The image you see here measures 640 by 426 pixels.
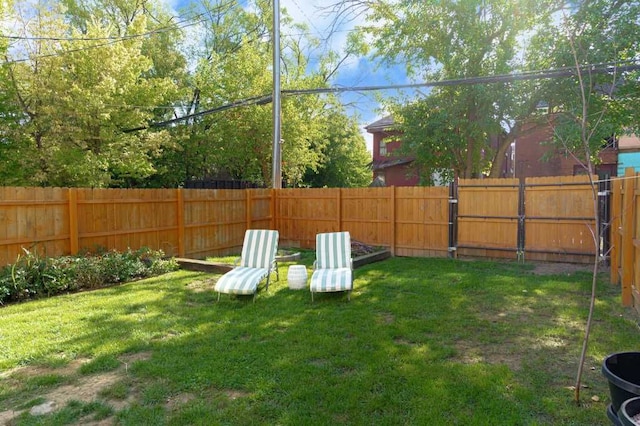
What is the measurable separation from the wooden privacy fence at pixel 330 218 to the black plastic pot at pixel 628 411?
6.93 meters

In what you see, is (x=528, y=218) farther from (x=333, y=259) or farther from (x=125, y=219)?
(x=125, y=219)

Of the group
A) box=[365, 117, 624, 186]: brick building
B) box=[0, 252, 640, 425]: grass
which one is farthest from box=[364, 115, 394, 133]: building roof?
box=[0, 252, 640, 425]: grass

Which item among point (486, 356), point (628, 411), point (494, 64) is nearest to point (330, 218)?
point (494, 64)

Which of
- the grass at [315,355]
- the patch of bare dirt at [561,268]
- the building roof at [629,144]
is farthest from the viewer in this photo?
the building roof at [629,144]

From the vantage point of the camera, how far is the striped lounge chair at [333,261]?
6043mm

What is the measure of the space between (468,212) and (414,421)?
7618 mm

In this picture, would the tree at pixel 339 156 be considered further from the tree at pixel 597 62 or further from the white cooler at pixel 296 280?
the white cooler at pixel 296 280

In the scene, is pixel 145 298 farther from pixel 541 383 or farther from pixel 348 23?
pixel 348 23

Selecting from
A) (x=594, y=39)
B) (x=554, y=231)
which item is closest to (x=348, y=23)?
(x=594, y=39)

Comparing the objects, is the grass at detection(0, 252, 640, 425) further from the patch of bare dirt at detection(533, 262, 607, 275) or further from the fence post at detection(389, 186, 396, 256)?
the fence post at detection(389, 186, 396, 256)

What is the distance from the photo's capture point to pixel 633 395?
215 cm

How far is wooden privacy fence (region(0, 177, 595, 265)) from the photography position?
23.5 ft

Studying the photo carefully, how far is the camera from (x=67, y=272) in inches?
262

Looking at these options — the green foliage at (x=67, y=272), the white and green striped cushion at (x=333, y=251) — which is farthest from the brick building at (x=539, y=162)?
the green foliage at (x=67, y=272)
